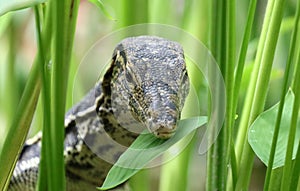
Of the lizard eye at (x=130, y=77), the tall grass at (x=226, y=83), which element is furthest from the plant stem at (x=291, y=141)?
the lizard eye at (x=130, y=77)

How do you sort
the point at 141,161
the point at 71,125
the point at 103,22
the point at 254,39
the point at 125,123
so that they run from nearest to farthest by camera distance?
the point at 141,161 < the point at 125,123 < the point at 71,125 < the point at 254,39 < the point at 103,22

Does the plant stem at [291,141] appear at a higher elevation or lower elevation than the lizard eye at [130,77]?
lower

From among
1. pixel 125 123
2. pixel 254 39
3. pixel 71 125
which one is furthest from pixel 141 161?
pixel 254 39

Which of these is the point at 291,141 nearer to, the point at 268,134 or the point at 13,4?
the point at 268,134

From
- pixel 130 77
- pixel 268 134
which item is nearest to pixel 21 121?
pixel 130 77

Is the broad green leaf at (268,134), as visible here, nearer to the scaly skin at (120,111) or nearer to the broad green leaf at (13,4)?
the scaly skin at (120,111)

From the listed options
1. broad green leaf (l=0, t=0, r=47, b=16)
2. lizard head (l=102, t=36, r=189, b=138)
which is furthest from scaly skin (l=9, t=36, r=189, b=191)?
broad green leaf (l=0, t=0, r=47, b=16)

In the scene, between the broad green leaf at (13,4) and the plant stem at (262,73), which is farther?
the plant stem at (262,73)

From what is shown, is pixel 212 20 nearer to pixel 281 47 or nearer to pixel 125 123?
pixel 125 123
